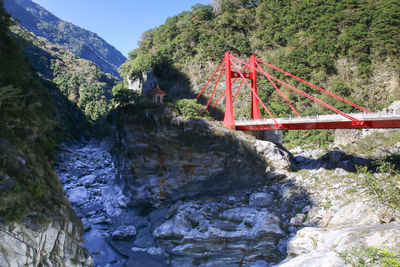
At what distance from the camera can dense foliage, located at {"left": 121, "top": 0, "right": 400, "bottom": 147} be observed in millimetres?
20281

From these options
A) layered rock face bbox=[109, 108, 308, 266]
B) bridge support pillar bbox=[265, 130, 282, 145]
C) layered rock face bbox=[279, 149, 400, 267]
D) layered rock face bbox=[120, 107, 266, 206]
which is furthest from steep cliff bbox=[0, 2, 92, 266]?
bridge support pillar bbox=[265, 130, 282, 145]

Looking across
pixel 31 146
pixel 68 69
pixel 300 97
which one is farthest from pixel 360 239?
pixel 68 69

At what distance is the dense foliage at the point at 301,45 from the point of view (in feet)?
66.5

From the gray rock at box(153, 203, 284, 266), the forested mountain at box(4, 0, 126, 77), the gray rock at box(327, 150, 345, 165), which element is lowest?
the gray rock at box(153, 203, 284, 266)

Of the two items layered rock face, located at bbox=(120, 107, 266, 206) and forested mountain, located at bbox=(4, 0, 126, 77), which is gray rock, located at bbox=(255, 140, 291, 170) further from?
forested mountain, located at bbox=(4, 0, 126, 77)

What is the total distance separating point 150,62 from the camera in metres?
28.5

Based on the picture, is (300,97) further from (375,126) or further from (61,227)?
(61,227)

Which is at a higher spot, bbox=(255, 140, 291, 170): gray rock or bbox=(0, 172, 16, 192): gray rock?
bbox=(0, 172, 16, 192): gray rock

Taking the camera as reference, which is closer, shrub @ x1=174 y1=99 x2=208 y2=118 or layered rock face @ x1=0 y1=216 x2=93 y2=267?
layered rock face @ x1=0 y1=216 x2=93 y2=267

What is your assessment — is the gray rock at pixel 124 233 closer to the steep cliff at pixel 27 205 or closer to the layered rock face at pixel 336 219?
the steep cliff at pixel 27 205

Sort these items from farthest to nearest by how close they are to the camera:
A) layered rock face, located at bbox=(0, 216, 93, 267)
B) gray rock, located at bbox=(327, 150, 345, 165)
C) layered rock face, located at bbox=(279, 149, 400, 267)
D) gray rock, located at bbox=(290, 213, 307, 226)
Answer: gray rock, located at bbox=(327, 150, 345, 165)
gray rock, located at bbox=(290, 213, 307, 226)
layered rock face, located at bbox=(279, 149, 400, 267)
layered rock face, located at bbox=(0, 216, 93, 267)

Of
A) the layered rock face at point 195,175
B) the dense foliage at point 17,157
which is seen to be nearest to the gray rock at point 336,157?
the layered rock face at point 195,175

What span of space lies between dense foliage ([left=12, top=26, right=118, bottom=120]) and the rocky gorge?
109 feet

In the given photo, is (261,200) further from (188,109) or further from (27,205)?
(27,205)
